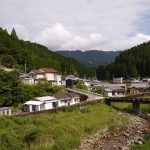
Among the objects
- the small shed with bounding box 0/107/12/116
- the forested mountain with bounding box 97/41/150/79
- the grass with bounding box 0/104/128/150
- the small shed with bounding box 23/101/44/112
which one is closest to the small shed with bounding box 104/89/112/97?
the grass with bounding box 0/104/128/150

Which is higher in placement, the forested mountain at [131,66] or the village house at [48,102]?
the forested mountain at [131,66]

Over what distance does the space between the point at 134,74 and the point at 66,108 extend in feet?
244

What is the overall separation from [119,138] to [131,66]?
276ft

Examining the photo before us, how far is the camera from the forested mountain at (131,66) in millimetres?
115375

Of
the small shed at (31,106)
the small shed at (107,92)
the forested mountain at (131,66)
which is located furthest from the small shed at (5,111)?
the forested mountain at (131,66)

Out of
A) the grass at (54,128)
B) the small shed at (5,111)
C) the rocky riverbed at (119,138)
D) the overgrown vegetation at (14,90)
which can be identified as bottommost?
the rocky riverbed at (119,138)

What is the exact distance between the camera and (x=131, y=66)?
378ft

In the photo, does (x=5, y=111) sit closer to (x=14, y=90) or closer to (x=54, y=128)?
(x=14, y=90)

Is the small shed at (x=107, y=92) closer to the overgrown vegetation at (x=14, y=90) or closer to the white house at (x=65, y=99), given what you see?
the white house at (x=65, y=99)

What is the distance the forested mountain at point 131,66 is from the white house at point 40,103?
233ft

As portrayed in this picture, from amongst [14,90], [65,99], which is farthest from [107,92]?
[14,90]

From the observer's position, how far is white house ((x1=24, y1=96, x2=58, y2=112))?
4275 cm

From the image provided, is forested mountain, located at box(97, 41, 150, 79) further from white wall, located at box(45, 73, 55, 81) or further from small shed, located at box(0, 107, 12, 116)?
small shed, located at box(0, 107, 12, 116)

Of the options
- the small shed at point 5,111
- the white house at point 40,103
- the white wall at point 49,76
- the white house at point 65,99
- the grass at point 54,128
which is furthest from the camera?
the white wall at point 49,76
